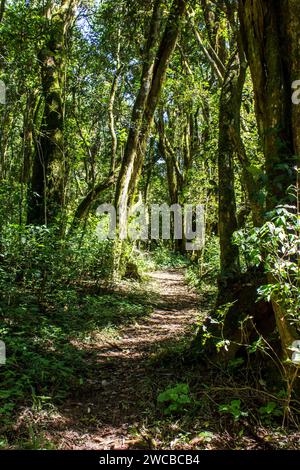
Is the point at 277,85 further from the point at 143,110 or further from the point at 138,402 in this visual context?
the point at 143,110

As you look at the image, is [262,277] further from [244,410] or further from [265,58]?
[265,58]

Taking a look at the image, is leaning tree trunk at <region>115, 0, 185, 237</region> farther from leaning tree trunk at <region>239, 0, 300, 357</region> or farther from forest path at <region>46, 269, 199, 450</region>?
leaning tree trunk at <region>239, 0, 300, 357</region>

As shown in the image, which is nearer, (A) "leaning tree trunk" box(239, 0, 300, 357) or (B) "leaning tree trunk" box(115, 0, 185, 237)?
(A) "leaning tree trunk" box(239, 0, 300, 357)

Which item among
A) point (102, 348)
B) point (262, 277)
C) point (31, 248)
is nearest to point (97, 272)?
point (31, 248)

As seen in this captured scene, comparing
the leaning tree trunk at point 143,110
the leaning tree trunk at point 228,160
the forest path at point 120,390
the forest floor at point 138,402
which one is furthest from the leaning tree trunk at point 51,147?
the leaning tree trunk at point 228,160

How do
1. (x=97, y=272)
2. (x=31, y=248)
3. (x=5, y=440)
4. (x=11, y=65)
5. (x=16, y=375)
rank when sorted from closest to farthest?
1. (x=5, y=440)
2. (x=16, y=375)
3. (x=31, y=248)
4. (x=11, y=65)
5. (x=97, y=272)

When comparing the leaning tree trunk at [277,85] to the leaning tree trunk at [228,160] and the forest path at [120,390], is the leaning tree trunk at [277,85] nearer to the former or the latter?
the forest path at [120,390]

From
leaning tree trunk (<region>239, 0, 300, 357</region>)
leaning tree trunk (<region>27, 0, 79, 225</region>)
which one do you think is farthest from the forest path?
leaning tree trunk (<region>27, 0, 79, 225</region>)

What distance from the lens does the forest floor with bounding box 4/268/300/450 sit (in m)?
3.31

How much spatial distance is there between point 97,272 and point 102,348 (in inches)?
136

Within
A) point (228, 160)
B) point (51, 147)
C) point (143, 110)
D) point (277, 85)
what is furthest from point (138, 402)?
point (143, 110)

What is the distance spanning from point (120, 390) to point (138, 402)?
0.44m
